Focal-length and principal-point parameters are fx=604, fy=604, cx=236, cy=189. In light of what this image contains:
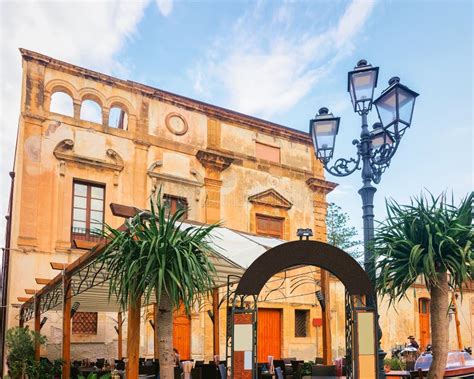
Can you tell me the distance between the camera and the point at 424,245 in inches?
308

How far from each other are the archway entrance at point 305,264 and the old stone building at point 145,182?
697cm

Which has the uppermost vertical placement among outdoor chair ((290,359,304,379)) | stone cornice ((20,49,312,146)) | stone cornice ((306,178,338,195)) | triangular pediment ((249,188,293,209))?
stone cornice ((20,49,312,146))

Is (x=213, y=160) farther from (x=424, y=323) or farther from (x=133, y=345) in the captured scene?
(x=133, y=345)

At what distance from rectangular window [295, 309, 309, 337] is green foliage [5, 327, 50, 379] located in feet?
32.6

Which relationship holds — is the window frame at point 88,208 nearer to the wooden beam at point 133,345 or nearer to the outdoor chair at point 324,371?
the outdoor chair at point 324,371

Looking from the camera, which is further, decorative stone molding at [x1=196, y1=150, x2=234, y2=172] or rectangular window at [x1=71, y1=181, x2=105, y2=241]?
decorative stone molding at [x1=196, y1=150, x2=234, y2=172]

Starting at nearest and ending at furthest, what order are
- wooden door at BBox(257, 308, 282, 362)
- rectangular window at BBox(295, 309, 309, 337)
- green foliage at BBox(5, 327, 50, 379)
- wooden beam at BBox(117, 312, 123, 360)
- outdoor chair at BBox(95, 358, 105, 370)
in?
1. green foliage at BBox(5, 327, 50, 379)
2. outdoor chair at BBox(95, 358, 105, 370)
3. wooden beam at BBox(117, 312, 123, 360)
4. wooden door at BBox(257, 308, 282, 362)
5. rectangular window at BBox(295, 309, 309, 337)

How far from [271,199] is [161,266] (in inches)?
567

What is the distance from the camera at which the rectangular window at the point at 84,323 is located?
16.6 meters

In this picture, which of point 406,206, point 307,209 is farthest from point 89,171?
point 406,206

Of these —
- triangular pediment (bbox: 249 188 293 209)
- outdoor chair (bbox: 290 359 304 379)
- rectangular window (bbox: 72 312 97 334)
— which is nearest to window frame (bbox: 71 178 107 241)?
rectangular window (bbox: 72 312 97 334)

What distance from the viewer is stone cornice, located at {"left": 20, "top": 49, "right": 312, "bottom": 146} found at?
662 inches

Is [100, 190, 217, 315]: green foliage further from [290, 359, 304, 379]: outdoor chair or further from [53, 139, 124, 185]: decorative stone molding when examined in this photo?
[53, 139, 124, 185]: decorative stone molding

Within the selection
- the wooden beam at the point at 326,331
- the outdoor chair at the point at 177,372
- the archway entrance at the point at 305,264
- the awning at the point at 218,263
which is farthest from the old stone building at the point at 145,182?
the archway entrance at the point at 305,264
